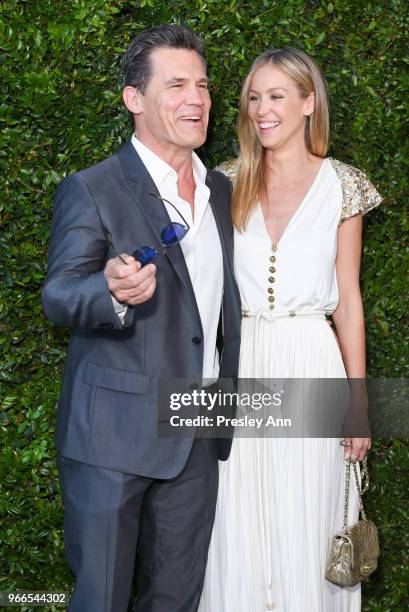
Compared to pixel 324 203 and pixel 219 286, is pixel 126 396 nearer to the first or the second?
pixel 219 286

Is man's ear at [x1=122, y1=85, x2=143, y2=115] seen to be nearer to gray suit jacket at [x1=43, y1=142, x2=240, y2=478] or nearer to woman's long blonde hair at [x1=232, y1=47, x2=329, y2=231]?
gray suit jacket at [x1=43, y1=142, x2=240, y2=478]

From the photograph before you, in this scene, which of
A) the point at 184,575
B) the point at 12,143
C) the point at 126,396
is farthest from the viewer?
the point at 12,143

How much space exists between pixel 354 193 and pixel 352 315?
0.45 m

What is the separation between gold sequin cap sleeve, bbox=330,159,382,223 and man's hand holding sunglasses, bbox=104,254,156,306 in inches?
42.4

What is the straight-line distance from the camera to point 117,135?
13.9 ft

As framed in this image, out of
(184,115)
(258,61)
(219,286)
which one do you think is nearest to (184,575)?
(219,286)

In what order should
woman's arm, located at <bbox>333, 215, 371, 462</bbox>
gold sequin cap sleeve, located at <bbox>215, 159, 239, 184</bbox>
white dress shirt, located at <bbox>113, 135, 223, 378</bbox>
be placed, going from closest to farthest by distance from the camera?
white dress shirt, located at <bbox>113, 135, 223, 378</bbox> → woman's arm, located at <bbox>333, 215, 371, 462</bbox> → gold sequin cap sleeve, located at <bbox>215, 159, 239, 184</bbox>

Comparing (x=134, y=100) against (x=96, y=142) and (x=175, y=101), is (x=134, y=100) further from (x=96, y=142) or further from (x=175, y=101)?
(x=96, y=142)

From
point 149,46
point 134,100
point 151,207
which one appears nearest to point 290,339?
point 151,207

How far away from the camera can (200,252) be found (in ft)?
11.8

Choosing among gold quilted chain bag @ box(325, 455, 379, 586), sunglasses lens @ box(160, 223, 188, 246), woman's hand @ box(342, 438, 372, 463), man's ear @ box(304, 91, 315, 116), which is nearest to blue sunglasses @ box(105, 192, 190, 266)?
sunglasses lens @ box(160, 223, 188, 246)

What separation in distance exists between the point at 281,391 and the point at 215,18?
5.18ft

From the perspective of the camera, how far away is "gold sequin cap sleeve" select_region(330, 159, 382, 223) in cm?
379

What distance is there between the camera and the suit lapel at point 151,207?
3447 mm
